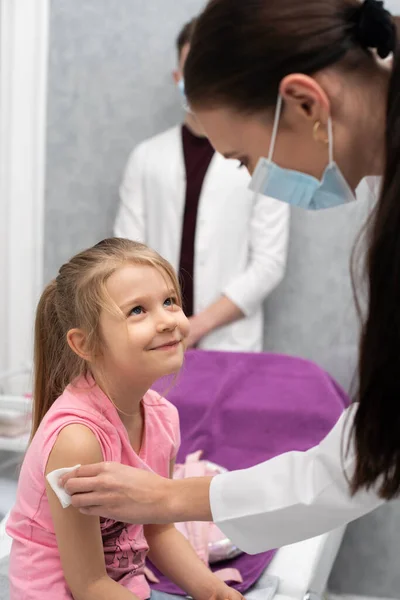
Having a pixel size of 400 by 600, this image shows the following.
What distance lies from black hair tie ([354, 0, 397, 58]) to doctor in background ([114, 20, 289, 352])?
5.98ft

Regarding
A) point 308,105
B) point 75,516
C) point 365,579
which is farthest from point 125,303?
point 365,579

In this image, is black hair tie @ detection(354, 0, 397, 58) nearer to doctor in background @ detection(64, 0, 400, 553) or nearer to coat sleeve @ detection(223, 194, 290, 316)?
doctor in background @ detection(64, 0, 400, 553)

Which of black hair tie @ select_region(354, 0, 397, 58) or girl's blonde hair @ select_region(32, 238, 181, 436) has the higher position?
black hair tie @ select_region(354, 0, 397, 58)

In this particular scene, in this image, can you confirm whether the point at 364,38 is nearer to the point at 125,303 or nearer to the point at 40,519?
the point at 125,303

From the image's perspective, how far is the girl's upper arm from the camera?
4.25ft

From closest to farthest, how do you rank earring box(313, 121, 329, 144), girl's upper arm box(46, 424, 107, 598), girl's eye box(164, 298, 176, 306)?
earring box(313, 121, 329, 144)
girl's upper arm box(46, 424, 107, 598)
girl's eye box(164, 298, 176, 306)

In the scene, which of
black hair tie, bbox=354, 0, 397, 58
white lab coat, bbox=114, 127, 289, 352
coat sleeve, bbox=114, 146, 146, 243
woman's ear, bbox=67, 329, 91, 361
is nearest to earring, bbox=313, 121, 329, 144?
black hair tie, bbox=354, 0, 397, 58

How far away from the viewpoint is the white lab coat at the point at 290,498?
1.21 m

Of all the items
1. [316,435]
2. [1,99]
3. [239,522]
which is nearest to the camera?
[239,522]

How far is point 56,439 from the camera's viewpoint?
132 cm

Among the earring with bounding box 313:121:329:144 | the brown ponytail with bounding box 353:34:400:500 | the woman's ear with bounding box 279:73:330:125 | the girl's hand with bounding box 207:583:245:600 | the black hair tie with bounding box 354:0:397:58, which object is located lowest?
the girl's hand with bounding box 207:583:245:600

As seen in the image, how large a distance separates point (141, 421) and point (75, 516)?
0.26 m

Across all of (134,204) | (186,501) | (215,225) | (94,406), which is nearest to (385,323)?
(186,501)

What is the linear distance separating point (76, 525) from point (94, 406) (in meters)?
0.20
